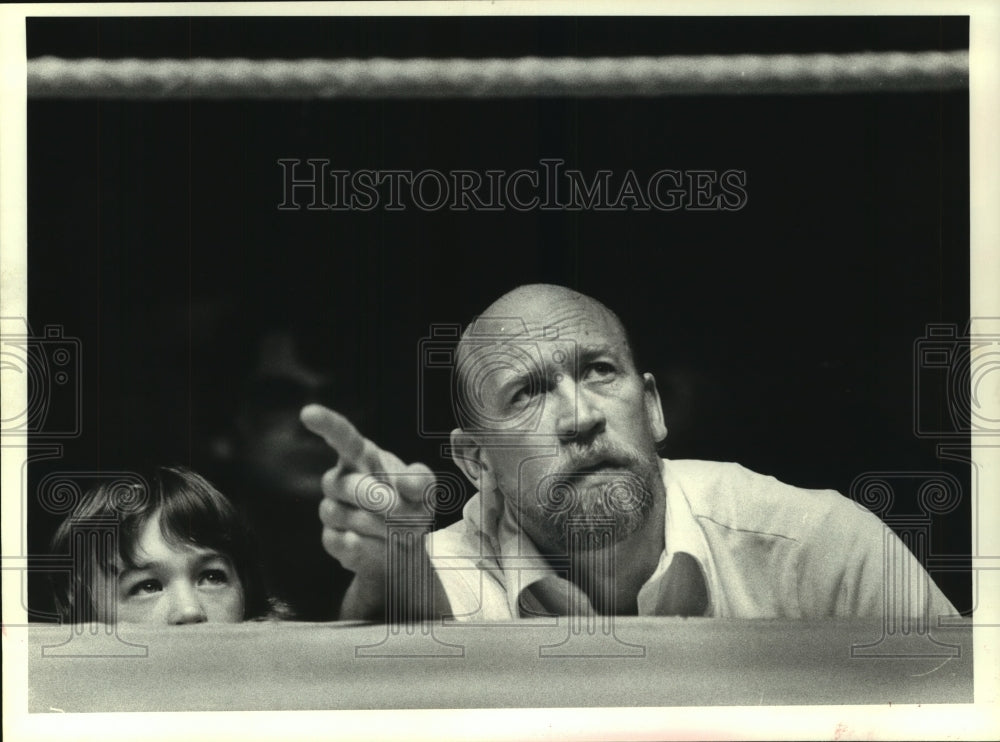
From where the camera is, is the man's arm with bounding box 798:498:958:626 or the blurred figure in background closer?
the blurred figure in background

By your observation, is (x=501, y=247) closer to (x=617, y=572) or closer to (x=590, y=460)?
(x=590, y=460)

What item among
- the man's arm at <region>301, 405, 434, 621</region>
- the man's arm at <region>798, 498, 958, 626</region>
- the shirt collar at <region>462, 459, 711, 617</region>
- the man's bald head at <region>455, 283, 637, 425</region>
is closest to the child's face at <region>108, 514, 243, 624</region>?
the man's arm at <region>301, 405, 434, 621</region>

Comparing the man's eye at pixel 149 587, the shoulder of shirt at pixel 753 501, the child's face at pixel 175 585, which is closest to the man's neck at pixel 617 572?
the shoulder of shirt at pixel 753 501

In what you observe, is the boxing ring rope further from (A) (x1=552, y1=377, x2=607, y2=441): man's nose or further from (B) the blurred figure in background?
(A) (x1=552, y1=377, x2=607, y2=441): man's nose

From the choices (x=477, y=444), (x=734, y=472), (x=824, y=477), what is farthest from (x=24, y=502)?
(x=824, y=477)

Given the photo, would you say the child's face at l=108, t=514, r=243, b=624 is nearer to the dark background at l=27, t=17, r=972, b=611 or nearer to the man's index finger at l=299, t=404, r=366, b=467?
the dark background at l=27, t=17, r=972, b=611

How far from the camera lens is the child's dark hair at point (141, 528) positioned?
453 centimetres

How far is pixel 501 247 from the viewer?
4.57m

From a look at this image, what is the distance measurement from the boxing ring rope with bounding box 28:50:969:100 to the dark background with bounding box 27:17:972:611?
1.7 inches

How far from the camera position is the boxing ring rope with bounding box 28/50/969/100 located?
456 cm

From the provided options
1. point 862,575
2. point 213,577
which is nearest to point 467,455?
point 213,577

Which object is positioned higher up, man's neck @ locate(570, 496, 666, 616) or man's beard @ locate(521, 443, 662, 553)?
man's beard @ locate(521, 443, 662, 553)

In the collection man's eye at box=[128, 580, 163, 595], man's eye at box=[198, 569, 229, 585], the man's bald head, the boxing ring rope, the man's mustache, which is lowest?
man's eye at box=[128, 580, 163, 595]

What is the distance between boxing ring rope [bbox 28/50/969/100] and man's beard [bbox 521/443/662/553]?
140 cm
